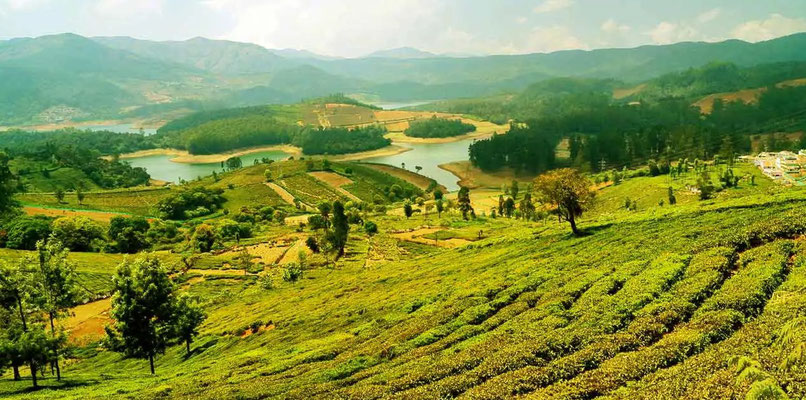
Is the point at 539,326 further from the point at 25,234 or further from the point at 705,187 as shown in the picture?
the point at 25,234

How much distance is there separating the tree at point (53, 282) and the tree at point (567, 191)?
43.9 metres

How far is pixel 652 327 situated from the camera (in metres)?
21.0

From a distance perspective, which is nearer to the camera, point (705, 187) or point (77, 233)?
point (705, 187)

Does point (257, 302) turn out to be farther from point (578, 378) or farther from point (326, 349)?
point (578, 378)

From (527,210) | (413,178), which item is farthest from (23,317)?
(413,178)

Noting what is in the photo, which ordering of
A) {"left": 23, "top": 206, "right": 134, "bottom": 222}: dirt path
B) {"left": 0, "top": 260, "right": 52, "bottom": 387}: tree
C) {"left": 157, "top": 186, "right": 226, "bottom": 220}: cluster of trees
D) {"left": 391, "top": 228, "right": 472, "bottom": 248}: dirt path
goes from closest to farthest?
{"left": 0, "top": 260, "right": 52, "bottom": 387}: tree → {"left": 391, "top": 228, "right": 472, "bottom": 248}: dirt path → {"left": 23, "top": 206, "right": 134, "bottom": 222}: dirt path → {"left": 157, "top": 186, "right": 226, "bottom": 220}: cluster of trees

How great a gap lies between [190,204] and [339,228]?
80111mm

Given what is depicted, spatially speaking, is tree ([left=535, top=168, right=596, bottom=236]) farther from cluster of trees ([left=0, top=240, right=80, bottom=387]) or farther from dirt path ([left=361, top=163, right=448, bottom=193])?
dirt path ([left=361, top=163, right=448, bottom=193])

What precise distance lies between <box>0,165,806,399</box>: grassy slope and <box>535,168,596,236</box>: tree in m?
3.04

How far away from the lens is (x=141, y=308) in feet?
108

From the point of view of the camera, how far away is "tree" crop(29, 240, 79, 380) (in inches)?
1395

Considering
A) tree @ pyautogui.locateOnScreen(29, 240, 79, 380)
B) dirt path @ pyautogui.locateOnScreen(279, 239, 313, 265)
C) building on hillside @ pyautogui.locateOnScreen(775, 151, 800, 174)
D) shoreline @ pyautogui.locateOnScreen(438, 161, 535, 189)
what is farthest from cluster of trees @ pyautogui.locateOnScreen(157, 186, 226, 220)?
building on hillside @ pyautogui.locateOnScreen(775, 151, 800, 174)

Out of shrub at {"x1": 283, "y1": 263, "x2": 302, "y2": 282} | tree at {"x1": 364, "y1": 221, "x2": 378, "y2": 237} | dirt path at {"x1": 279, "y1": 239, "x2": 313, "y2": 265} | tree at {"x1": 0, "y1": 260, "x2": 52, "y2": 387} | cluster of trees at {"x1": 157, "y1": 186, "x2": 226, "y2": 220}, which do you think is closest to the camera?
tree at {"x1": 0, "y1": 260, "x2": 52, "y2": 387}

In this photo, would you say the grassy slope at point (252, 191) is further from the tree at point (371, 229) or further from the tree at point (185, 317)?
the tree at point (185, 317)
